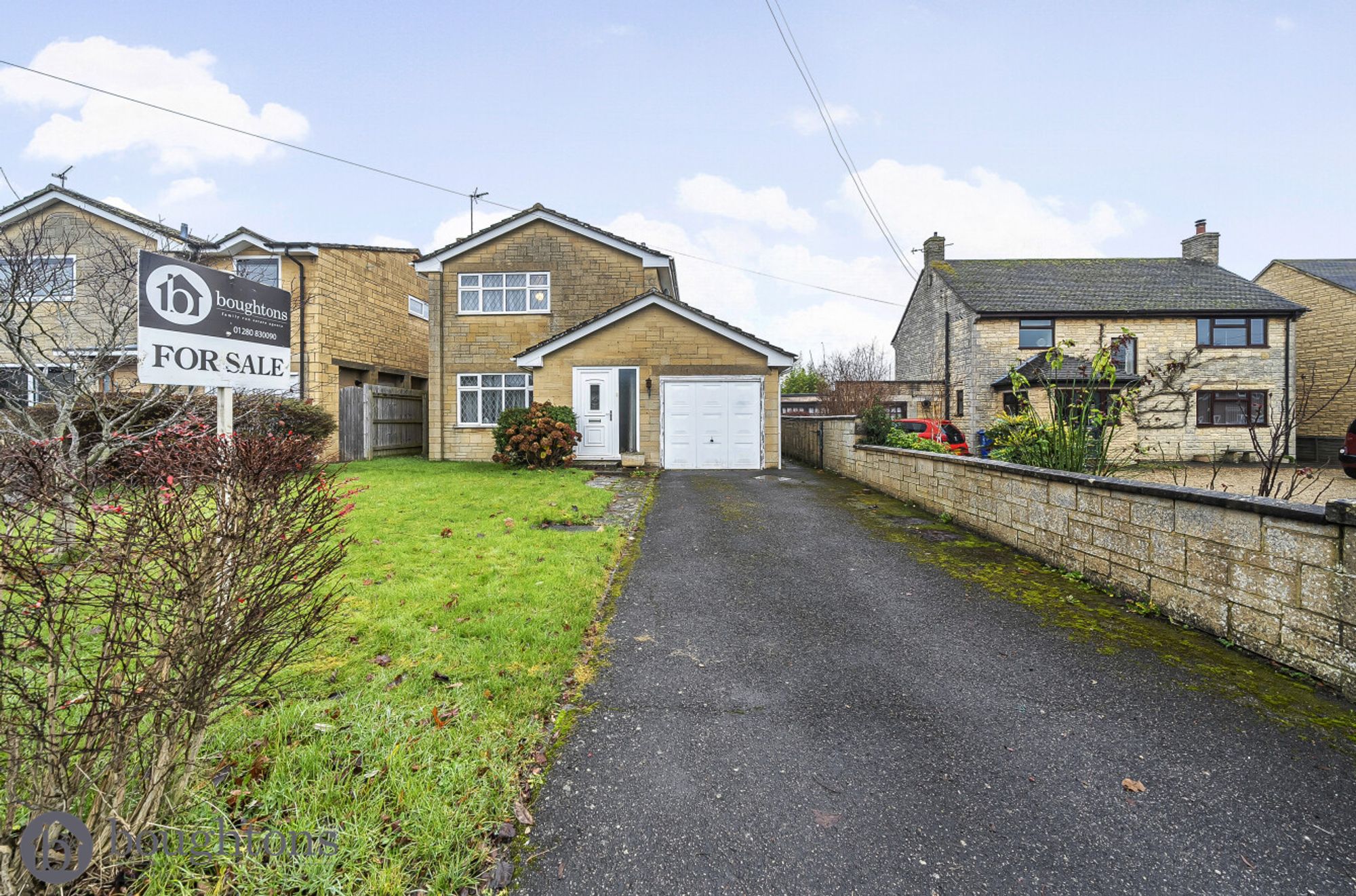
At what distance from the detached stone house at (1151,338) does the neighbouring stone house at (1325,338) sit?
8.66 ft

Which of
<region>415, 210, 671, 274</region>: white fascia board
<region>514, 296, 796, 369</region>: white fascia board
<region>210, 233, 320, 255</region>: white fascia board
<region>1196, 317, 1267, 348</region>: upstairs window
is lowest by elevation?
<region>514, 296, 796, 369</region>: white fascia board

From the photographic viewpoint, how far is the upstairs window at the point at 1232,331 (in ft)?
73.2

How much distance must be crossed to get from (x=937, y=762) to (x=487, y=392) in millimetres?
16462

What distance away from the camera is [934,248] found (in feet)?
90.3

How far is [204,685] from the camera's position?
76.0 inches

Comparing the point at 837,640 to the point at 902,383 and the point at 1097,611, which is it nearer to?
the point at 1097,611

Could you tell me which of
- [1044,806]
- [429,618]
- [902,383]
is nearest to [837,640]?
[1044,806]

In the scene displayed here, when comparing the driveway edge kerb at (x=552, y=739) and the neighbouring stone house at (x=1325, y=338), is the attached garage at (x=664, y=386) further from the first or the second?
the neighbouring stone house at (x=1325, y=338)

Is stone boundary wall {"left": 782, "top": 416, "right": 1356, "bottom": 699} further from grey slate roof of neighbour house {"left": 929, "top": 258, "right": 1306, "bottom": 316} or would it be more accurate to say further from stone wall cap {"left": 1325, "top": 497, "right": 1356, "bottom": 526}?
grey slate roof of neighbour house {"left": 929, "top": 258, "right": 1306, "bottom": 316}

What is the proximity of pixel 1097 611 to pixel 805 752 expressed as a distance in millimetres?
3374

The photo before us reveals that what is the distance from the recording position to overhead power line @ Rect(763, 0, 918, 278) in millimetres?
12281

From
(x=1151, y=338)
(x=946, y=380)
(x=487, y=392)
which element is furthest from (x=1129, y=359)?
(x=487, y=392)

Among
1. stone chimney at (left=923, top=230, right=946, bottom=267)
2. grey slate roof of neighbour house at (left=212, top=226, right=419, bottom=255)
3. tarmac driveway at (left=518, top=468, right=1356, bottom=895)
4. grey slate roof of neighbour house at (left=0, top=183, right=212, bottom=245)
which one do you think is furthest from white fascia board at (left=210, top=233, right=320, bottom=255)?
stone chimney at (left=923, top=230, right=946, bottom=267)
